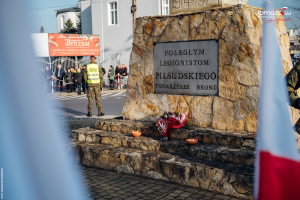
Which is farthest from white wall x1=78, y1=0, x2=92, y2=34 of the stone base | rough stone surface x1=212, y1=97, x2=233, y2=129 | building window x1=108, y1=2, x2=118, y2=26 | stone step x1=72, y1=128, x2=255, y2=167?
rough stone surface x1=212, y1=97, x2=233, y2=129

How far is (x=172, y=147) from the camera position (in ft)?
18.2

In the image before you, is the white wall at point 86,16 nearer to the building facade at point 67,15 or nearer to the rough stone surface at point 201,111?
the building facade at point 67,15

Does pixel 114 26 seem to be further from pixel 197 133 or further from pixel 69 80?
pixel 197 133

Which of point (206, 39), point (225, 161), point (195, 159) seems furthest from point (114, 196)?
point (206, 39)

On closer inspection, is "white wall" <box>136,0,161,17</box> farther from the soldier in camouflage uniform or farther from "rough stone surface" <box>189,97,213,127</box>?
the soldier in camouflage uniform

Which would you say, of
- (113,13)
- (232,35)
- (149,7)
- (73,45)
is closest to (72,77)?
(73,45)

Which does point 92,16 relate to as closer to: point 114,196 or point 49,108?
point 114,196

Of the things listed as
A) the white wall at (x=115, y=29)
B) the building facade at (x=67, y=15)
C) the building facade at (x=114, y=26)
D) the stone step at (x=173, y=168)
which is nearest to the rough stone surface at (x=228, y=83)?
the stone step at (x=173, y=168)

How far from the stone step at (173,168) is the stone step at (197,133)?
21.3 inches

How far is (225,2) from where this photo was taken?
241 inches

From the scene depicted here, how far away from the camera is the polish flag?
1.09 m

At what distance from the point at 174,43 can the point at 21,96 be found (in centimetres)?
555

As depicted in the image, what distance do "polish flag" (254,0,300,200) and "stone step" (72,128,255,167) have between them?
3.70 metres

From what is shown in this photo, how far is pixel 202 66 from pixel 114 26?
2233 centimetres
